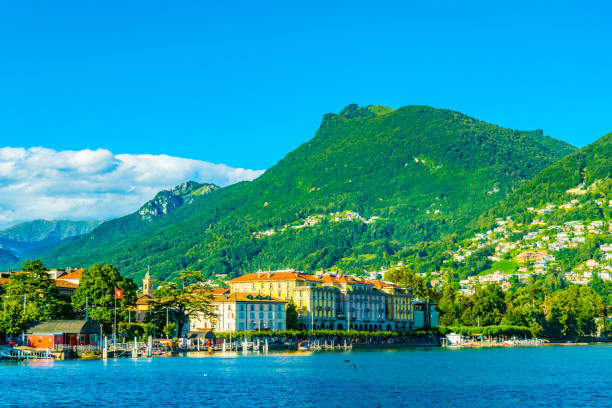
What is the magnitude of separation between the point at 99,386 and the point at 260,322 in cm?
10537

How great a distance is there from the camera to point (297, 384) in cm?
9988

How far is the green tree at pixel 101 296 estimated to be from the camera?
152 metres

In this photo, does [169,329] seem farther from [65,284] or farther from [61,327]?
[61,327]

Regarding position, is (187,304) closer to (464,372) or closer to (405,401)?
(464,372)

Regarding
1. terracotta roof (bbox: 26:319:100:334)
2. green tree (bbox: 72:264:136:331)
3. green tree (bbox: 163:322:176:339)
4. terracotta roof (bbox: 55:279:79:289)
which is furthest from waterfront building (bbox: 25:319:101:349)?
terracotta roof (bbox: 55:279:79:289)

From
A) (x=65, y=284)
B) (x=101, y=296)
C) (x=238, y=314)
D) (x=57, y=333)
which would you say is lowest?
(x=57, y=333)

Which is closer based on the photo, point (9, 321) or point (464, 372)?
point (464, 372)

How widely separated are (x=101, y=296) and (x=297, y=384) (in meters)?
66.9

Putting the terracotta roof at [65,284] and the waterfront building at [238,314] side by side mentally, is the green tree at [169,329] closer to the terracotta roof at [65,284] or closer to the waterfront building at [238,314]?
the waterfront building at [238,314]

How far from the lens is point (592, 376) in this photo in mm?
115938

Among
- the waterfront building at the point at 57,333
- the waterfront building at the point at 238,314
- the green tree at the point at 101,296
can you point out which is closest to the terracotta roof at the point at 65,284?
the green tree at the point at 101,296

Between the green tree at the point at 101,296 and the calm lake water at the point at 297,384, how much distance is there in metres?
16.2

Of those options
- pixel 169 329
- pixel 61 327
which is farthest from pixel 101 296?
pixel 61 327

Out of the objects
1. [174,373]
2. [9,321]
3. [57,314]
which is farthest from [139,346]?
[174,373]
